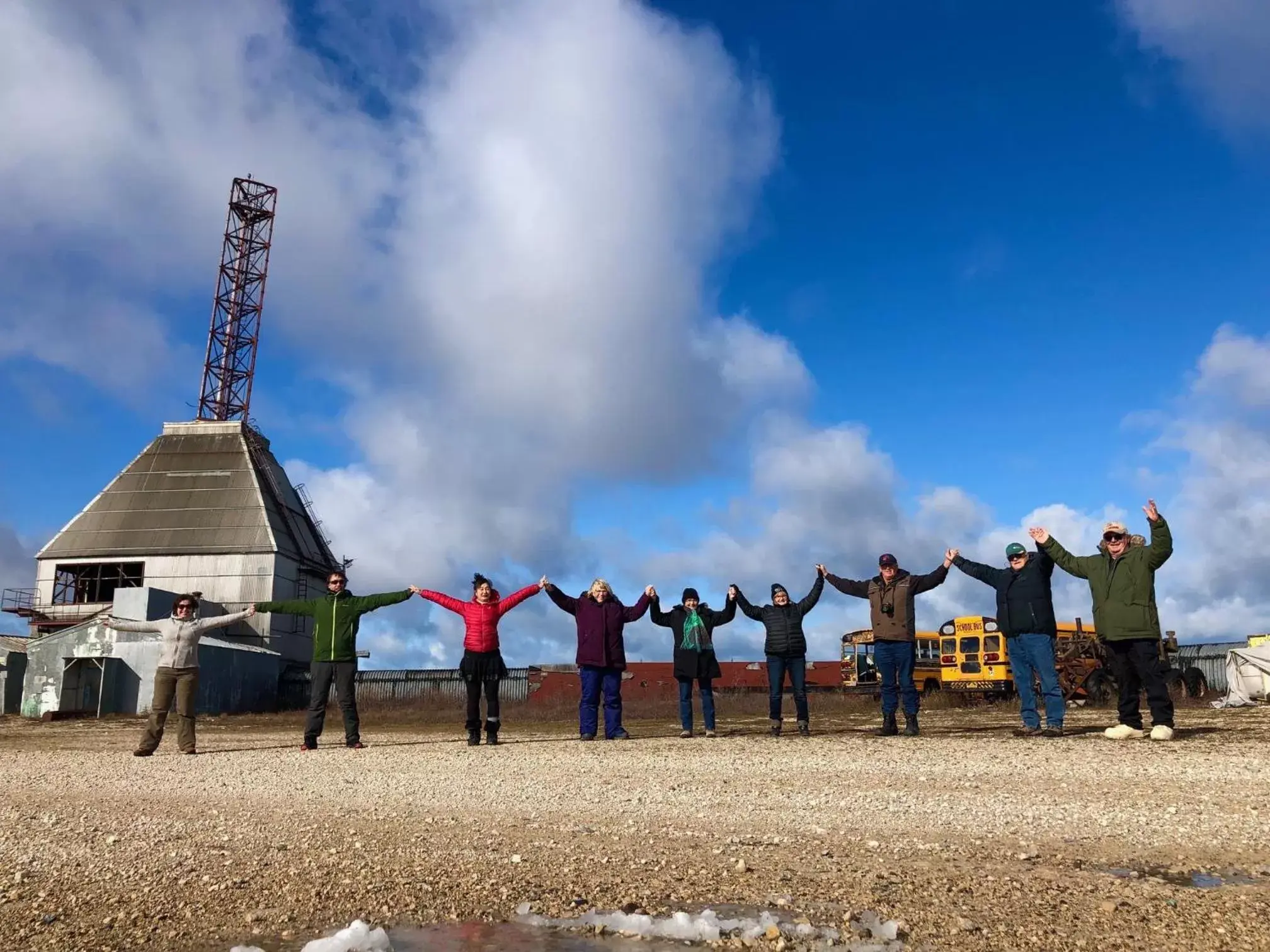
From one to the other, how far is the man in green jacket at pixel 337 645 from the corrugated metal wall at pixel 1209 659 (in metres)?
26.0

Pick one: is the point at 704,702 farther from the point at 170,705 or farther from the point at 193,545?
the point at 193,545

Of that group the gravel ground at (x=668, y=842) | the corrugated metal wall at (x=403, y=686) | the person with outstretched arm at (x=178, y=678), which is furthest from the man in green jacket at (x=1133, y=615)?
the corrugated metal wall at (x=403, y=686)

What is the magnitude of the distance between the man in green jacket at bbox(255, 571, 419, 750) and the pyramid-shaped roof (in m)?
37.9

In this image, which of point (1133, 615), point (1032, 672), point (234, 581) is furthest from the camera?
point (234, 581)

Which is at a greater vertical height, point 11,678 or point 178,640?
point 178,640

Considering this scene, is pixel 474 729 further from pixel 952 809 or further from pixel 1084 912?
pixel 1084 912

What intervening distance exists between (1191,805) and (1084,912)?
2679 millimetres

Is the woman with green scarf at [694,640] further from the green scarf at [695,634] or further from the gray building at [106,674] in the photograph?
the gray building at [106,674]

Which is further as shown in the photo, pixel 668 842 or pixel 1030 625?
pixel 1030 625

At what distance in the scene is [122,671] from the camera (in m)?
33.0

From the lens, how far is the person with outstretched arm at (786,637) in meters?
11.4

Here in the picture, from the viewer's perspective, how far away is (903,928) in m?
3.32

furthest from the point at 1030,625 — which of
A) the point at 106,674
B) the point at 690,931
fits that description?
the point at 106,674

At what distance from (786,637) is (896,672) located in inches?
53.6
